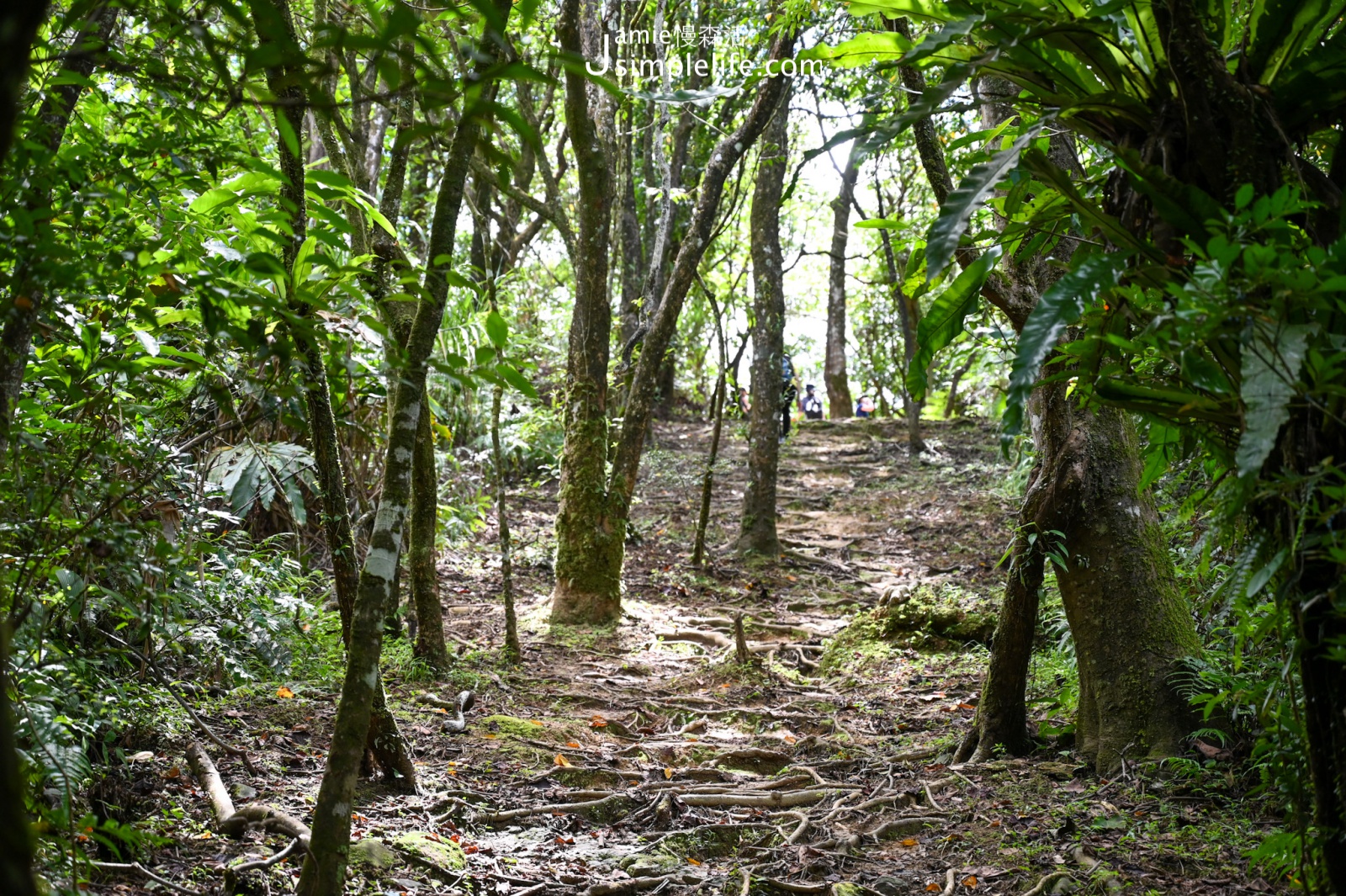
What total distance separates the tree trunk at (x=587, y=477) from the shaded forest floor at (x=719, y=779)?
30 centimetres

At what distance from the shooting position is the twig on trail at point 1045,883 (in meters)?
2.62

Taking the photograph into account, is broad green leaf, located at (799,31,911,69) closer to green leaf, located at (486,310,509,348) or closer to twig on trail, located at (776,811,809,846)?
green leaf, located at (486,310,509,348)

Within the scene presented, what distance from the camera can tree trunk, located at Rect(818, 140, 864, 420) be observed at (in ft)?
50.6

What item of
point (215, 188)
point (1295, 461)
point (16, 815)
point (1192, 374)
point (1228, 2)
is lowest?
point (16, 815)

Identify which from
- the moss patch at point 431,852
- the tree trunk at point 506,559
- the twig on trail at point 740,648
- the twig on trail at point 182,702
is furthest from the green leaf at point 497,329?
the twig on trail at point 740,648

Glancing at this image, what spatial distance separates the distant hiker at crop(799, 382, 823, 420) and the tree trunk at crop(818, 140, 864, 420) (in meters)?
4.28

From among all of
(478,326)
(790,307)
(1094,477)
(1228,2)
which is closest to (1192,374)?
(1228,2)

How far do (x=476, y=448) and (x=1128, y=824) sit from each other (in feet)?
25.8

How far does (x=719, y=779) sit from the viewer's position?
4.18 m

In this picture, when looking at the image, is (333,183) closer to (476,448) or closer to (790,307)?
(476,448)

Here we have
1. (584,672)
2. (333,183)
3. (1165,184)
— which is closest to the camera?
(1165,184)

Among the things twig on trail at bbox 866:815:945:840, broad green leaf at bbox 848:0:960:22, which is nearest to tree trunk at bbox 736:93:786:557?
twig on trail at bbox 866:815:945:840

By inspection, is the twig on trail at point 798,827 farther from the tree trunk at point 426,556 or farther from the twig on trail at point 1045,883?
the tree trunk at point 426,556

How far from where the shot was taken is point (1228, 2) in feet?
6.01
